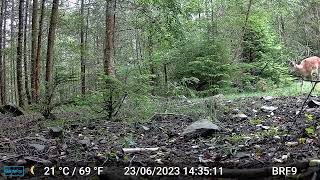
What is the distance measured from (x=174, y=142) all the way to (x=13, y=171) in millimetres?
2731

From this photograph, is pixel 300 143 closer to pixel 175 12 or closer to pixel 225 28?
pixel 175 12

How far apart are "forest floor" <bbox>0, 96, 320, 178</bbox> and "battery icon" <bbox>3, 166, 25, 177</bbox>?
0.23m

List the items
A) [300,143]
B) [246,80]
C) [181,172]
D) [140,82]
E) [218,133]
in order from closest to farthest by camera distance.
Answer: [181,172] < [300,143] < [218,133] < [140,82] < [246,80]

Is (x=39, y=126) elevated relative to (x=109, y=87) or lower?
lower

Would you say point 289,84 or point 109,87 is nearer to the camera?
point 109,87

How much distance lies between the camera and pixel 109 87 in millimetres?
8711

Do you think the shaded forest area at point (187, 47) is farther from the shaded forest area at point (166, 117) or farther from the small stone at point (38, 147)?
the small stone at point (38, 147)

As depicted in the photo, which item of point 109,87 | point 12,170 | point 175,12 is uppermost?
point 175,12

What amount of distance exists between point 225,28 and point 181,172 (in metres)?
18.2

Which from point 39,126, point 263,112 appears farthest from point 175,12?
point 39,126

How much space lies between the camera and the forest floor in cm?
479

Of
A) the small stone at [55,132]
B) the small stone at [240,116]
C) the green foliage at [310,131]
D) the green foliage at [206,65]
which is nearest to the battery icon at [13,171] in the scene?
the small stone at [55,132]

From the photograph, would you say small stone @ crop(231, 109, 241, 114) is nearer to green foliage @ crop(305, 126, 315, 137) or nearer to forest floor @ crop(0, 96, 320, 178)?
forest floor @ crop(0, 96, 320, 178)

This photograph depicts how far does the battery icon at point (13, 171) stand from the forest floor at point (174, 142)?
0.23m
